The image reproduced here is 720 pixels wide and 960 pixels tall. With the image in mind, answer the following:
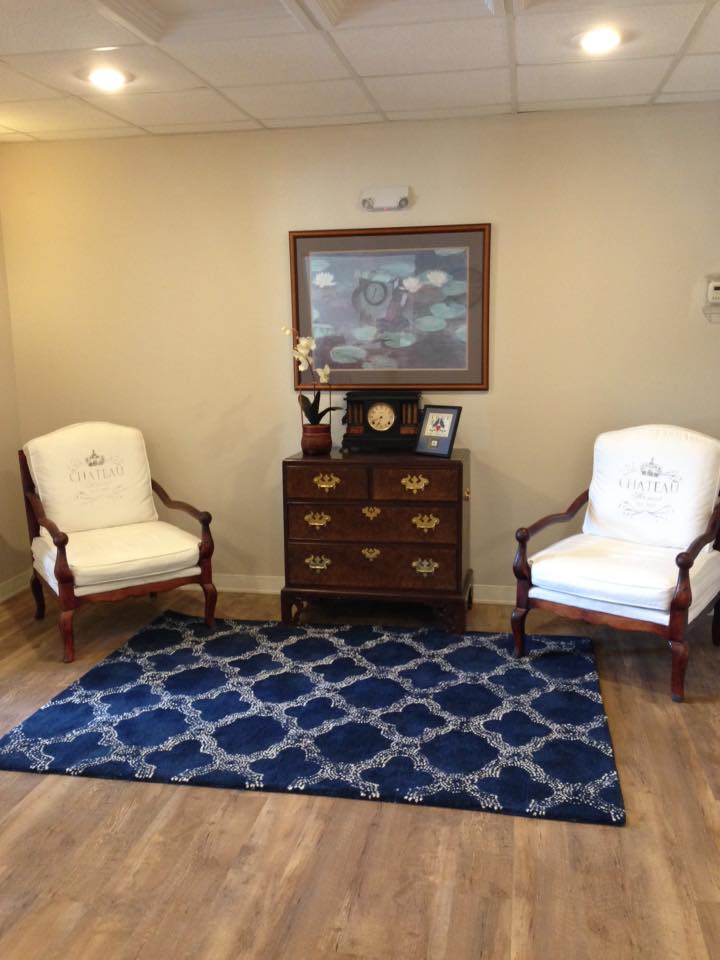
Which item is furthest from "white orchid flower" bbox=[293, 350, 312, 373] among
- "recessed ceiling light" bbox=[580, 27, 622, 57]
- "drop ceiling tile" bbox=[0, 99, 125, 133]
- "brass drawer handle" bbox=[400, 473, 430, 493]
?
"recessed ceiling light" bbox=[580, 27, 622, 57]

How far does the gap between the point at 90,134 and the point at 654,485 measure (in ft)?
11.3

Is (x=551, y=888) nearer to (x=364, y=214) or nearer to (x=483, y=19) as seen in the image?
(x=483, y=19)

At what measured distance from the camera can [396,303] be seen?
170 inches

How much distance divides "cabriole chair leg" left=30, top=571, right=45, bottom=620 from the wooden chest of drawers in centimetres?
132

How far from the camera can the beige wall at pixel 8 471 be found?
4.70 m

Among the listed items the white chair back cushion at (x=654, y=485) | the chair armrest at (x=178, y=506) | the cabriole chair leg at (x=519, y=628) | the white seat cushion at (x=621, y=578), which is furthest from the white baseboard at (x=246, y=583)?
the white chair back cushion at (x=654, y=485)

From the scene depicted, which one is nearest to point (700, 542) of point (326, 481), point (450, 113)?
point (326, 481)

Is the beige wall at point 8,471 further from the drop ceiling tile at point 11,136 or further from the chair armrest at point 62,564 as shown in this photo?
the chair armrest at point 62,564

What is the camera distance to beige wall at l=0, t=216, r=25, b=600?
470 cm

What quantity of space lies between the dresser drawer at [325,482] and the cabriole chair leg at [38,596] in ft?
4.70

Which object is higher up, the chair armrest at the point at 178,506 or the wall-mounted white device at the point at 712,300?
the wall-mounted white device at the point at 712,300

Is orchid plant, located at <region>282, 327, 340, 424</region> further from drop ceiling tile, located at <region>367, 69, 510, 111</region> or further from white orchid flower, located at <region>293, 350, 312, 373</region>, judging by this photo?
drop ceiling tile, located at <region>367, 69, 510, 111</region>

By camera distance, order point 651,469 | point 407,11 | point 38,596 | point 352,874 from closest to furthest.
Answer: point 352,874 → point 407,11 → point 651,469 → point 38,596

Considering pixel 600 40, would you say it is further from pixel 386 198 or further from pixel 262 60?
pixel 386 198
